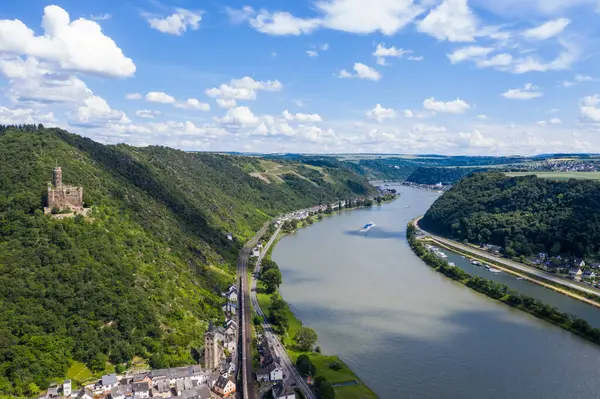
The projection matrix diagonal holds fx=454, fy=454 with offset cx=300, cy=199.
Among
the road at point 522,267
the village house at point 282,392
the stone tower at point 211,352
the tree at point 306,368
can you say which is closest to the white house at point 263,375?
the village house at point 282,392

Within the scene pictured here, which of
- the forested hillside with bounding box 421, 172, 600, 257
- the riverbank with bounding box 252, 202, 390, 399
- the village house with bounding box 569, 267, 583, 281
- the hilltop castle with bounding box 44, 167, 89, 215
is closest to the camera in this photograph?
the riverbank with bounding box 252, 202, 390, 399

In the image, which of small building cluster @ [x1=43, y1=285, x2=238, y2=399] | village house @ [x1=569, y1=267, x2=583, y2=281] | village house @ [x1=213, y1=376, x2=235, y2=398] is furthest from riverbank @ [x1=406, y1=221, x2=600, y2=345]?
village house @ [x1=213, y1=376, x2=235, y2=398]

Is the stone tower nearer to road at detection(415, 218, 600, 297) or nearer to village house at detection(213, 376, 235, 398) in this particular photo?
village house at detection(213, 376, 235, 398)

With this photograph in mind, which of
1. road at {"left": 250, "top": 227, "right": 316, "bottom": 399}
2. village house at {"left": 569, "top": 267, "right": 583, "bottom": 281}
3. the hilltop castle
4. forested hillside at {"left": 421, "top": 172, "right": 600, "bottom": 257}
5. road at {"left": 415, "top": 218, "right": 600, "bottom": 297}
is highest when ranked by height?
the hilltop castle

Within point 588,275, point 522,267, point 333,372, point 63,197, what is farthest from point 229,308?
point 588,275

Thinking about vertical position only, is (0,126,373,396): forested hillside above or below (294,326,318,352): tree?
above

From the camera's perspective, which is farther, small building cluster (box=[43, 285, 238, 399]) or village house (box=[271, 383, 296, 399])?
village house (box=[271, 383, 296, 399])

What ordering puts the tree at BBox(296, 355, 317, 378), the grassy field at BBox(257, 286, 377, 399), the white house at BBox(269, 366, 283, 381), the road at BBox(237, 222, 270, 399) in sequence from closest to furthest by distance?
1. the grassy field at BBox(257, 286, 377, 399)
2. the road at BBox(237, 222, 270, 399)
3. the white house at BBox(269, 366, 283, 381)
4. the tree at BBox(296, 355, 317, 378)

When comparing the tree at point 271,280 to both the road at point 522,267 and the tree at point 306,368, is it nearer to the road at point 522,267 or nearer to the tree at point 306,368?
the tree at point 306,368
